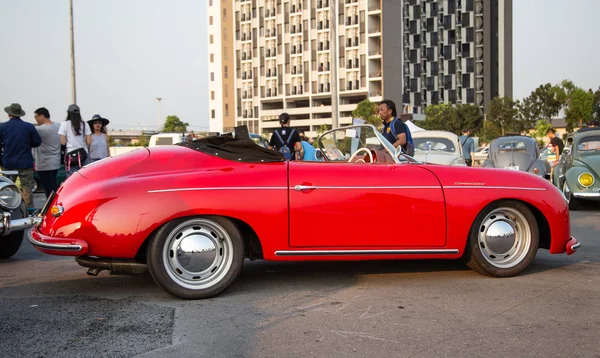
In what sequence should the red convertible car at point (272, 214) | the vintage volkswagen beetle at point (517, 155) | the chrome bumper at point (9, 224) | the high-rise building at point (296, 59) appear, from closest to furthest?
the red convertible car at point (272, 214), the chrome bumper at point (9, 224), the vintage volkswagen beetle at point (517, 155), the high-rise building at point (296, 59)

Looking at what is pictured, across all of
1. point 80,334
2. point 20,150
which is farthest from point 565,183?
point 80,334

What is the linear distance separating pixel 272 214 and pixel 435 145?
10.2 meters

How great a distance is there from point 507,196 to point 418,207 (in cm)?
81

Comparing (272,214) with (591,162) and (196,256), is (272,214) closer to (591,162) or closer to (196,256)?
(196,256)

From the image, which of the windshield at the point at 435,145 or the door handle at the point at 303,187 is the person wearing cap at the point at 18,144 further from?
the windshield at the point at 435,145

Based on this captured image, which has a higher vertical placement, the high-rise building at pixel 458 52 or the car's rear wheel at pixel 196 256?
the high-rise building at pixel 458 52

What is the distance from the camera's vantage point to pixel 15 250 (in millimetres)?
7535

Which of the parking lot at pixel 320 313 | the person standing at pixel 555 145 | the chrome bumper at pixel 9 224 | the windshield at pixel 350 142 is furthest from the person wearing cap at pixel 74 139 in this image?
the person standing at pixel 555 145

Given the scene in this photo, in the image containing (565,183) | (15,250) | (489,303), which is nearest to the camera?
(489,303)

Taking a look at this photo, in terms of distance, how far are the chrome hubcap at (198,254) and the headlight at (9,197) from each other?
2.86 m

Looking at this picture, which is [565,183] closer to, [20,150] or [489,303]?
[489,303]

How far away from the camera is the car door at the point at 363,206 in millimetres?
5332

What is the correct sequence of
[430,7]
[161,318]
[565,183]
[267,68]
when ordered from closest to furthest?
[161,318], [565,183], [267,68], [430,7]

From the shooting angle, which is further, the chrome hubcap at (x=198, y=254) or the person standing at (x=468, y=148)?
the person standing at (x=468, y=148)
